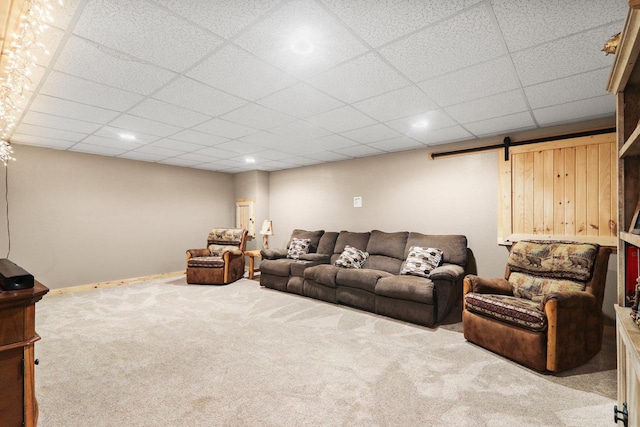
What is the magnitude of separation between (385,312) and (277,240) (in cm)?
367

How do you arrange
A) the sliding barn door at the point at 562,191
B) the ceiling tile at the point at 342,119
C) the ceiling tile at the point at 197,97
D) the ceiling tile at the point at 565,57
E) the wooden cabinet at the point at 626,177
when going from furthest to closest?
the sliding barn door at the point at 562,191 < the ceiling tile at the point at 342,119 < the ceiling tile at the point at 197,97 < the ceiling tile at the point at 565,57 < the wooden cabinet at the point at 626,177

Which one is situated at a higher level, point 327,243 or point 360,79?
point 360,79

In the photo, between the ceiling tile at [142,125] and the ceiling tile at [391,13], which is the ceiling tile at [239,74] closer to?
the ceiling tile at [391,13]

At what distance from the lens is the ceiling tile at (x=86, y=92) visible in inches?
98.6

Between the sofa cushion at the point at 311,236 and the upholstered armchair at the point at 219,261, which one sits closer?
the upholstered armchair at the point at 219,261

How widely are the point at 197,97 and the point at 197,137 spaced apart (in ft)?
4.95

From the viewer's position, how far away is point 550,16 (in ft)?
5.56

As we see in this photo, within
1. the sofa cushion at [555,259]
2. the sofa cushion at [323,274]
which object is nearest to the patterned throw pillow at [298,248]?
the sofa cushion at [323,274]

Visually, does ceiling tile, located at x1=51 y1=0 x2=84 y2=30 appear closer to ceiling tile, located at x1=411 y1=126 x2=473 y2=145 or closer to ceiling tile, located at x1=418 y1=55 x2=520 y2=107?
ceiling tile, located at x1=418 y1=55 x2=520 y2=107

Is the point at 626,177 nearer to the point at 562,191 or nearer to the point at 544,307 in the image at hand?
the point at 544,307

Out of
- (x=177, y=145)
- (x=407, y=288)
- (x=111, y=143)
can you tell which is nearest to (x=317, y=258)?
(x=407, y=288)

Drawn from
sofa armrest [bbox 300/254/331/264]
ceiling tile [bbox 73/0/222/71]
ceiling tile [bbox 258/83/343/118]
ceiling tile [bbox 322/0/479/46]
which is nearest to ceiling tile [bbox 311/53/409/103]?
ceiling tile [bbox 258/83/343/118]

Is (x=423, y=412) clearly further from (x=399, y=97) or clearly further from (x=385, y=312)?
(x=399, y=97)

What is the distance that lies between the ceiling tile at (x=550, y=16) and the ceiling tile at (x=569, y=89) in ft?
2.61
